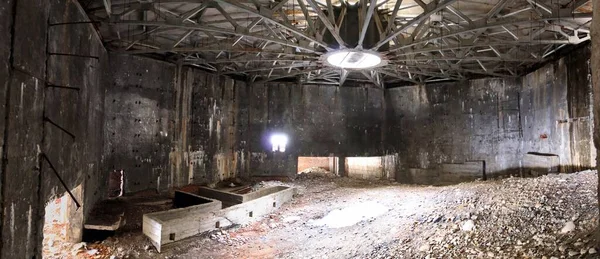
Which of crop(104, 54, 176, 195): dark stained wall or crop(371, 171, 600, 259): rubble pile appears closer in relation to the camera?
crop(371, 171, 600, 259): rubble pile

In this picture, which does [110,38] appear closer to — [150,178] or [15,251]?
[150,178]

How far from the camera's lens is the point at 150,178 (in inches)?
441

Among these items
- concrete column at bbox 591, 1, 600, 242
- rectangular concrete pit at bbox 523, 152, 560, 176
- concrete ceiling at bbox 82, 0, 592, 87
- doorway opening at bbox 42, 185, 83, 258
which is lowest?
doorway opening at bbox 42, 185, 83, 258

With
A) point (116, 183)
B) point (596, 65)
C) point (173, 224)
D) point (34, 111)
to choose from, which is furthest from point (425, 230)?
point (116, 183)

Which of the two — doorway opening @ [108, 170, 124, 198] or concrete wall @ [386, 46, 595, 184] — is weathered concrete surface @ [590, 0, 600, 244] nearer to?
concrete wall @ [386, 46, 595, 184]

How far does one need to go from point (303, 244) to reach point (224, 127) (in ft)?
27.7

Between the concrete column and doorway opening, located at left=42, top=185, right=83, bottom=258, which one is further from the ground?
the concrete column

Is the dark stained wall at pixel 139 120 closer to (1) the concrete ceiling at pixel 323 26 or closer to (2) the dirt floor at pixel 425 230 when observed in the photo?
(1) the concrete ceiling at pixel 323 26

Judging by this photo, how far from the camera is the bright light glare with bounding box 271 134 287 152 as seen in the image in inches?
621

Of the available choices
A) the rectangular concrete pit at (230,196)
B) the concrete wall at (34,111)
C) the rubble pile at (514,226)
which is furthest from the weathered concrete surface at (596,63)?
the rectangular concrete pit at (230,196)

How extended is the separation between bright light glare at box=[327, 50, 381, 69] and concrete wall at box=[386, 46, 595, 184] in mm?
6452

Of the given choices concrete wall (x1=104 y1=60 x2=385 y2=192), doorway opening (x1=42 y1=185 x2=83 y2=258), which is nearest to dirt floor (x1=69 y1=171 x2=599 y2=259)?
doorway opening (x1=42 y1=185 x2=83 y2=258)

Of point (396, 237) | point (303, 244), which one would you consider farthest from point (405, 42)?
point (303, 244)

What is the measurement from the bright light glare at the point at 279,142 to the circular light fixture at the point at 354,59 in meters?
5.99
